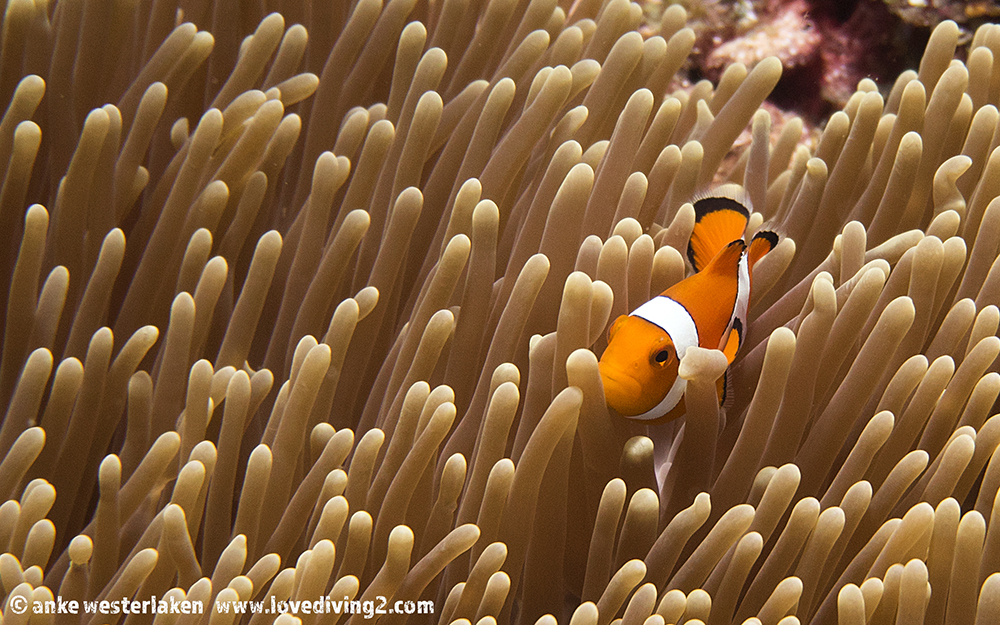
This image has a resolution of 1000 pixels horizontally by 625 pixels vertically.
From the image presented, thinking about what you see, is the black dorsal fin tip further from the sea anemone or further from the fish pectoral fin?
the fish pectoral fin

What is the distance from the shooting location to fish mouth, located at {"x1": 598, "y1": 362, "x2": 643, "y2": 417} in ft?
2.93

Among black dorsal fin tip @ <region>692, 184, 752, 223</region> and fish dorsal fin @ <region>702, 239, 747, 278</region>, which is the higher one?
black dorsal fin tip @ <region>692, 184, 752, 223</region>

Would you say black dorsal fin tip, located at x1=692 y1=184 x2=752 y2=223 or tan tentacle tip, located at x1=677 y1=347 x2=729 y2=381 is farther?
black dorsal fin tip, located at x1=692 y1=184 x2=752 y2=223

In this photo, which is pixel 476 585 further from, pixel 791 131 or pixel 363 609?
pixel 791 131

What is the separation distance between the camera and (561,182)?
112cm

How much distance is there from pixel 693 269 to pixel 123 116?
0.90 metres

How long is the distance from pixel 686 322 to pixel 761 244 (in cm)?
22

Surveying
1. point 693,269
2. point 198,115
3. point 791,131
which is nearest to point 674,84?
point 791,131

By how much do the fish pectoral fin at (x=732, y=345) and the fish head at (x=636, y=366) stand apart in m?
0.12

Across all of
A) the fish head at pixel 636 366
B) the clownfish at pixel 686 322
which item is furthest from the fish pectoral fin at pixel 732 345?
the fish head at pixel 636 366

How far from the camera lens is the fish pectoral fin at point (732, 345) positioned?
3.29 feet

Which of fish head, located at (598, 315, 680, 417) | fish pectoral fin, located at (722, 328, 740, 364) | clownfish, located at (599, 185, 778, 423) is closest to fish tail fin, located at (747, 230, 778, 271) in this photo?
clownfish, located at (599, 185, 778, 423)

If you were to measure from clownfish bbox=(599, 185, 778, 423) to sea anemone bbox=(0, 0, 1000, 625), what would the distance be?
3cm

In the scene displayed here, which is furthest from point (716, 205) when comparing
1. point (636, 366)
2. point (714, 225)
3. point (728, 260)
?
point (636, 366)
